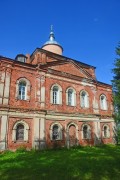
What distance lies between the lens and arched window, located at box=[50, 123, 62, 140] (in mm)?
16495

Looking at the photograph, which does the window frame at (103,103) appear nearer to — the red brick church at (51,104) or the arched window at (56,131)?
the red brick church at (51,104)

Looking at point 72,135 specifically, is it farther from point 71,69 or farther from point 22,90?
point 71,69

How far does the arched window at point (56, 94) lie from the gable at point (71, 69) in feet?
7.08

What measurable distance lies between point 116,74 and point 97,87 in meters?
4.07

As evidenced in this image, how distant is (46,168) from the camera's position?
29.3ft

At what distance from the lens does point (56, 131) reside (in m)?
17.0

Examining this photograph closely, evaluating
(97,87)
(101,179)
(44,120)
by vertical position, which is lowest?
(101,179)

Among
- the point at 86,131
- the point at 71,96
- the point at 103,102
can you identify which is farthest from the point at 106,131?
the point at 71,96

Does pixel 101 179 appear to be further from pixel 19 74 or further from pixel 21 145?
pixel 19 74

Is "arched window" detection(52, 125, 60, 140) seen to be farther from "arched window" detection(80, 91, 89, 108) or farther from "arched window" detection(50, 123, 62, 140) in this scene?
"arched window" detection(80, 91, 89, 108)

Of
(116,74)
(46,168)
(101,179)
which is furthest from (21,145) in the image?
(116,74)

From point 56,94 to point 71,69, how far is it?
4.03m

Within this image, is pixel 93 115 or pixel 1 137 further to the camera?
pixel 93 115

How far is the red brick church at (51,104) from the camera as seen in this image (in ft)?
49.0
